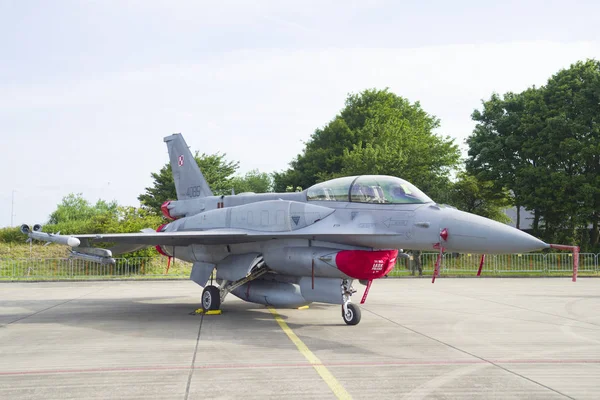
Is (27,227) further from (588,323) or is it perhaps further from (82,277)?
(82,277)

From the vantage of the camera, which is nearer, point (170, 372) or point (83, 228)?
point (170, 372)

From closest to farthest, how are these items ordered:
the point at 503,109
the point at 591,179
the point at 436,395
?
the point at 436,395 → the point at 591,179 → the point at 503,109

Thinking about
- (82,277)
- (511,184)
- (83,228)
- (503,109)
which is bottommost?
(82,277)

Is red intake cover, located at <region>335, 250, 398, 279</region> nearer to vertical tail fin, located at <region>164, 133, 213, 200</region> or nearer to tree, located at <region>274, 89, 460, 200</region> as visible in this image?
vertical tail fin, located at <region>164, 133, 213, 200</region>

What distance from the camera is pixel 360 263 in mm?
11242

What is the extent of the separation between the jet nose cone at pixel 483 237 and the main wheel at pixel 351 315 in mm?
2385

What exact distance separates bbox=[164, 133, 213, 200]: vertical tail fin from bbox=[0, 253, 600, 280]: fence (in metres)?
12.4

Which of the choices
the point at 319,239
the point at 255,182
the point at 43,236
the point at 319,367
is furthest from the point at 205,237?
the point at 255,182

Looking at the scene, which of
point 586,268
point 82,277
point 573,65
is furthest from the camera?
point 573,65

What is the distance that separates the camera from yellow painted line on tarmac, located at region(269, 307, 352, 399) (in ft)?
19.8

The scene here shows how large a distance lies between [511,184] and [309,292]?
98.1 ft

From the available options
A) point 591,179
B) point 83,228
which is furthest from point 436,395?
point 83,228

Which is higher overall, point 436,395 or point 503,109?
point 503,109

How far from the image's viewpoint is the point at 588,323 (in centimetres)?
1183
